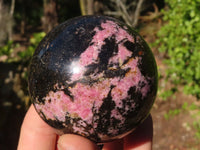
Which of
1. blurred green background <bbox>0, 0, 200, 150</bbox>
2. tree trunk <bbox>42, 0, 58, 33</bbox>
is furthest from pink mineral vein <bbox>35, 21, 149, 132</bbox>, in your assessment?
tree trunk <bbox>42, 0, 58, 33</bbox>

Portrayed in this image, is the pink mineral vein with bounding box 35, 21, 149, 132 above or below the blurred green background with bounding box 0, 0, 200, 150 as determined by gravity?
above

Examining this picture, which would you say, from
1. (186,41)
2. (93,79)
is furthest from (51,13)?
(93,79)

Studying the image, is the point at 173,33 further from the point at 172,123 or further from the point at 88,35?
the point at 88,35

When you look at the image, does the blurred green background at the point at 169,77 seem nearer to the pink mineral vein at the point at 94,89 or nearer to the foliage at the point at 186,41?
the foliage at the point at 186,41

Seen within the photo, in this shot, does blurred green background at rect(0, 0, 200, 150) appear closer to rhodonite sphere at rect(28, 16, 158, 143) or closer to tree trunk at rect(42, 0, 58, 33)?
tree trunk at rect(42, 0, 58, 33)

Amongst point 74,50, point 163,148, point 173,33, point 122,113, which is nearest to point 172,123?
point 163,148

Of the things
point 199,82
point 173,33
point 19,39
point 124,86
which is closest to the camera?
point 124,86
